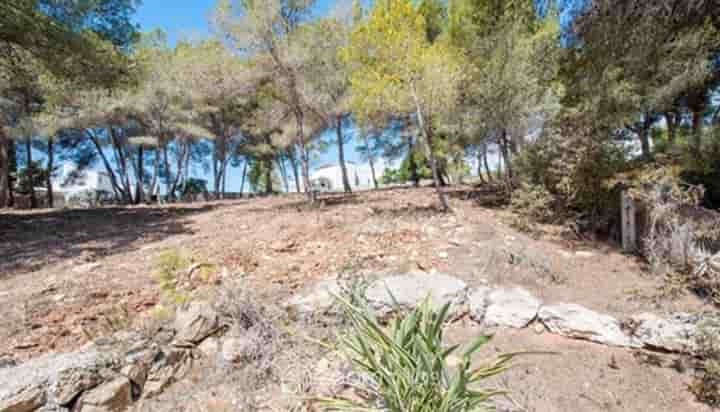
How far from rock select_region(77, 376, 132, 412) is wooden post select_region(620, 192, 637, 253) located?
5.04 meters

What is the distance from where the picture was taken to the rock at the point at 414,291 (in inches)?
96.9

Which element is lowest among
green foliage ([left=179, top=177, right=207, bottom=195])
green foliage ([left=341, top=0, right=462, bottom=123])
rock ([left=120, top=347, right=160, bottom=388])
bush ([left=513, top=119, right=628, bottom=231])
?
rock ([left=120, top=347, right=160, bottom=388])

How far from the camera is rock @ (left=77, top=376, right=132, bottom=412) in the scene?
1.46m

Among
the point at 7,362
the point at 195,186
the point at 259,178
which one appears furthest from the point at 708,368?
the point at 259,178

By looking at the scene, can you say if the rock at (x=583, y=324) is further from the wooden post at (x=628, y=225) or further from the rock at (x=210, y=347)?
the rock at (x=210, y=347)

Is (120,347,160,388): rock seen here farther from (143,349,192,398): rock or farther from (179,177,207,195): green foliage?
(179,177,207,195): green foliage

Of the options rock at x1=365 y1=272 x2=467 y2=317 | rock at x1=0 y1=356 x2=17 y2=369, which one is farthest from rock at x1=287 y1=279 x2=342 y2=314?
rock at x1=0 y1=356 x2=17 y2=369

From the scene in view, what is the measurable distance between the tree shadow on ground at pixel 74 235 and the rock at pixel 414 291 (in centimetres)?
334

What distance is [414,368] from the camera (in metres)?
1.35

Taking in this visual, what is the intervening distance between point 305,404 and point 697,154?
532 centimetres

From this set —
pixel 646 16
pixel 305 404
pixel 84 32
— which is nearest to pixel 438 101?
pixel 646 16

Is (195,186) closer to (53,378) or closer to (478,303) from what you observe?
(53,378)

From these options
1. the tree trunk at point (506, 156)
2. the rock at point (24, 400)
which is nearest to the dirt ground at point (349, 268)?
the rock at point (24, 400)

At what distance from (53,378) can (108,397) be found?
10.8 inches
